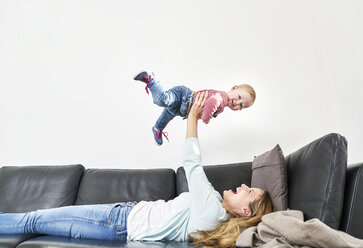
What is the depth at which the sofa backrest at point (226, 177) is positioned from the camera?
1.92m

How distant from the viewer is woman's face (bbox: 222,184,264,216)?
4.70 feet

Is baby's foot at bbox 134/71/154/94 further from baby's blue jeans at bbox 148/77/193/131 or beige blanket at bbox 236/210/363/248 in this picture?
beige blanket at bbox 236/210/363/248

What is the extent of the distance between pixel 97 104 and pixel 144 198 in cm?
106

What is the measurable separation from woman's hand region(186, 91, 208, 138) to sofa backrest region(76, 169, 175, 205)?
0.72m

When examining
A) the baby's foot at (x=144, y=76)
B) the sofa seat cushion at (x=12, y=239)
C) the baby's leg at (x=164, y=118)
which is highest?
the baby's foot at (x=144, y=76)

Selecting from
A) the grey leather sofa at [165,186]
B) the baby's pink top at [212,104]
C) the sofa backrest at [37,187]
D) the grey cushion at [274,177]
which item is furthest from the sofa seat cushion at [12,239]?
the grey cushion at [274,177]

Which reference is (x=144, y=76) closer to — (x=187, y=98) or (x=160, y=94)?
(x=160, y=94)

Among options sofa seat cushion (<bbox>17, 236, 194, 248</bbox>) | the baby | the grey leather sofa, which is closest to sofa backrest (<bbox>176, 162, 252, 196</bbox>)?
the grey leather sofa

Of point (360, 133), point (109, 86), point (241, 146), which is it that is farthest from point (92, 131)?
point (360, 133)

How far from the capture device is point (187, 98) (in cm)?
165

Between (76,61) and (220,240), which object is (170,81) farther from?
(220,240)

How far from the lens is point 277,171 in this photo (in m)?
1.42

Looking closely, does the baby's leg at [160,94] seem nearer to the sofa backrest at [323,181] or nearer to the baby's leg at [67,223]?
the baby's leg at [67,223]

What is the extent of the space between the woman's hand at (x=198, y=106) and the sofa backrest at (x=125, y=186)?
0.72 meters
